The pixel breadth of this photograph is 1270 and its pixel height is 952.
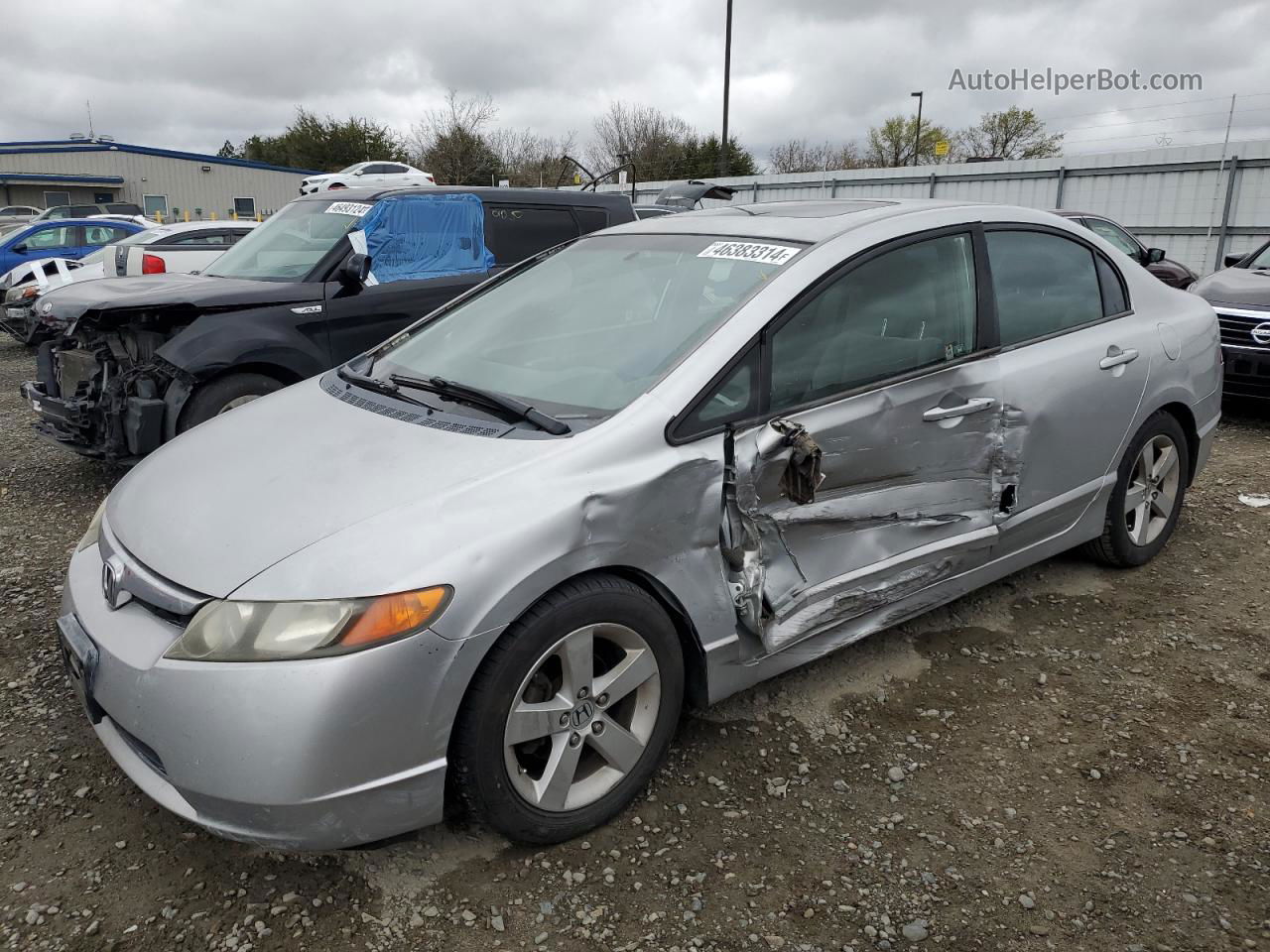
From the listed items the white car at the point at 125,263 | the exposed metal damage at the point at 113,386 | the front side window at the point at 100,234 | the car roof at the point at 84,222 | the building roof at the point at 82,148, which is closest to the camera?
the exposed metal damage at the point at 113,386

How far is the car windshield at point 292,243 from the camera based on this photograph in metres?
6.03

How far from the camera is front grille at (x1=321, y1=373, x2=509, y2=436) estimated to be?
261 centimetres

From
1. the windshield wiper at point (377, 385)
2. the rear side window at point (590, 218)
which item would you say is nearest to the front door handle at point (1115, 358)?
the windshield wiper at point (377, 385)

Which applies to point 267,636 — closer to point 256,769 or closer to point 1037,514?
point 256,769

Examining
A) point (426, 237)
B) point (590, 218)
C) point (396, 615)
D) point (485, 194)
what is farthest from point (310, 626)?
point (590, 218)

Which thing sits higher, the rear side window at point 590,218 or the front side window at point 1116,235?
the rear side window at point 590,218

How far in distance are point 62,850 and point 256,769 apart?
0.93 m

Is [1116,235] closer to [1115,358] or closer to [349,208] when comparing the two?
A: [1115,358]

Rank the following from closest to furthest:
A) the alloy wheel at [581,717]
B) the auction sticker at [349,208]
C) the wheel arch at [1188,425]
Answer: the alloy wheel at [581,717], the wheel arch at [1188,425], the auction sticker at [349,208]

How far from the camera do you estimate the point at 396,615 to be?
2084mm

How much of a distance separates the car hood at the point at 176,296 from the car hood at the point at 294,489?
288 cm

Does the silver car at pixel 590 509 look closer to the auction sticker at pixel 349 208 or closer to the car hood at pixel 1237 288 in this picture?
the auction sticker at pixel 349 208

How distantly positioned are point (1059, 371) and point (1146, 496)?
3.53 feet

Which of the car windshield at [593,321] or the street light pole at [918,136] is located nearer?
the car windshield at [593,321]
